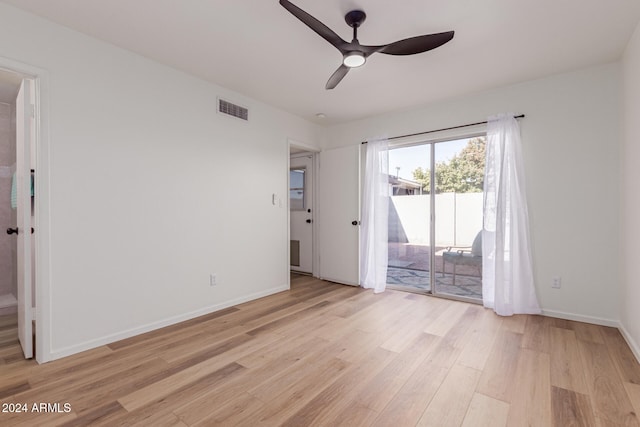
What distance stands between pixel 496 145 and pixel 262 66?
2671 mm

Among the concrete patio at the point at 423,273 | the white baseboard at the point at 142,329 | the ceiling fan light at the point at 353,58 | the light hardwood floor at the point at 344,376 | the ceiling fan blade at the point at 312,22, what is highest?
the ceiling fan blade at the point at 312,22

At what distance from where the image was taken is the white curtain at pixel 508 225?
10.5 ft

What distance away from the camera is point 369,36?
2.40 m

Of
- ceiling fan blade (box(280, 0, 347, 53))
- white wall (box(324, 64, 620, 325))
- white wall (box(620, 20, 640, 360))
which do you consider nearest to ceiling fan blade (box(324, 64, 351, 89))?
ceiling fan blade (box(280, 0, 347, 53))

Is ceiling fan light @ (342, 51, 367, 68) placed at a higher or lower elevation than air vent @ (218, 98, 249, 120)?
lower

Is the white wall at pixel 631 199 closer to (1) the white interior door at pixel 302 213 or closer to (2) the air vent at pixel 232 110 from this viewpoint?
(2) the air vent at pixel 232 110

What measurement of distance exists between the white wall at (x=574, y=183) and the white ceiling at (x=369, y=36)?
0.24 meters

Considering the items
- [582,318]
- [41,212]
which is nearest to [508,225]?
[582,318]

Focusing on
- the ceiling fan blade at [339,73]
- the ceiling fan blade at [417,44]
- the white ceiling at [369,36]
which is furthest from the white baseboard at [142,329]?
the ceiling fan blade at [417,44]

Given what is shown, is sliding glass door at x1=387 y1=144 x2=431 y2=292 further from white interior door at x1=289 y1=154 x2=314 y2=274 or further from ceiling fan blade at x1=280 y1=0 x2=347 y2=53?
ceiling fan blade at x1=280 y1=0 x2=347 y2=53

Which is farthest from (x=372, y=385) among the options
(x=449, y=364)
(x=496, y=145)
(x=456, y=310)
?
(x=496, y=145)

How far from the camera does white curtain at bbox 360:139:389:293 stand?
4176 millimetres

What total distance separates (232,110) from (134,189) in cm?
145

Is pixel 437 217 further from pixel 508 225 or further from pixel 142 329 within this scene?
pixel 142 329
